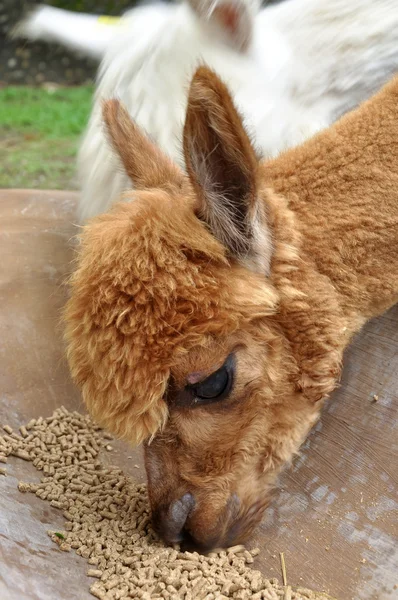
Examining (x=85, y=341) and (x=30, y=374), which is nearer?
(x=85, y=341)

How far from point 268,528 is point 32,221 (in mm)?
1970

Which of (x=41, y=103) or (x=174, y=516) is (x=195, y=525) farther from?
A: (x=41, y=103)

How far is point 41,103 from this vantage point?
10812mm

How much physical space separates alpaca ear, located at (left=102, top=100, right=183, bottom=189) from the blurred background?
402cm

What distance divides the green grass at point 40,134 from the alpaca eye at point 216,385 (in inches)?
183

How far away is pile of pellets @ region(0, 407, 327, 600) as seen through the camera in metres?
2.15

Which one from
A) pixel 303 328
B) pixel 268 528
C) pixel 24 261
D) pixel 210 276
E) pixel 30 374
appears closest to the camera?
pixel 210 276

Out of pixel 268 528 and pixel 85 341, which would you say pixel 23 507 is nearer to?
pixel 85 341

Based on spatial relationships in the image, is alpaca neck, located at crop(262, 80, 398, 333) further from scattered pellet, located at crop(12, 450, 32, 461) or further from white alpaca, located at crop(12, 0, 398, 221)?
scattered pellet, located at crop(12, 450, 32, 461)

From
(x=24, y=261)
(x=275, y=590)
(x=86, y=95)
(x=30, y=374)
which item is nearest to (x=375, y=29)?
(x=24, y=261)

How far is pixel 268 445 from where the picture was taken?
7.95 ft

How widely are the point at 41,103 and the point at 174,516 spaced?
9.50m

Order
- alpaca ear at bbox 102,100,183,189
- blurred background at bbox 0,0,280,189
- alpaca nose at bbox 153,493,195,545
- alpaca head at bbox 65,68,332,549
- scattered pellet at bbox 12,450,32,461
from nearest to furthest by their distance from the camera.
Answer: alpaca head at bbox 65,68,332,549, alpaca nose at bbox 153,493,195,545, alpaca ear at bbox 102,100,183,189, scattered pellet at bbox 12,450,32,461, blurred background at bbox 0,0,280,189

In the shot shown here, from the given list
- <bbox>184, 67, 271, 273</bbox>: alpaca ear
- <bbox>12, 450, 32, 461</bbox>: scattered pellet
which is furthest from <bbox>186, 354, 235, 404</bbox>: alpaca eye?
<bbox>12, 450, 32, 461</bbox>: scattered pellet
